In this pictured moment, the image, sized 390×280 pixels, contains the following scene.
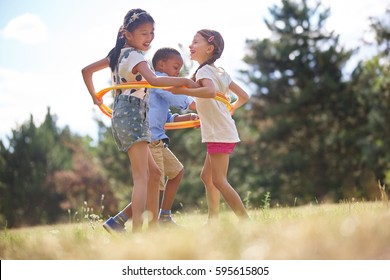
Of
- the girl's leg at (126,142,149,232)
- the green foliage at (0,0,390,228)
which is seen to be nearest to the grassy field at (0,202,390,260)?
the girl's leg at (126,142,149,232)

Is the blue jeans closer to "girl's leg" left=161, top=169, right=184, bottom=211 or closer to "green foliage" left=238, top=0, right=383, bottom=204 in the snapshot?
"girl's leg" left=161, top=169, right=184, bottom=211

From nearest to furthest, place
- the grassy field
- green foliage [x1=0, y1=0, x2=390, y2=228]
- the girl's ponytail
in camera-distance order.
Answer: the grassy field, the girl's ponytail, green foliage [x1=0, y1=0, x2=390, y2=228]

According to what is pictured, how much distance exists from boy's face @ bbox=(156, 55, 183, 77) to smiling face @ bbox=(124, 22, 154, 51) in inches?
33.2

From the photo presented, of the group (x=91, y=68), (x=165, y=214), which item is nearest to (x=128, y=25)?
(x=91, y=68)

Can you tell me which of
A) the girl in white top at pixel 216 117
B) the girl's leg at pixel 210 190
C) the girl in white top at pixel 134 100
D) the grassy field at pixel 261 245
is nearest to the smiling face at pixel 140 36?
the girl in white top at pixel 134 100

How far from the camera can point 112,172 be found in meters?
25.3

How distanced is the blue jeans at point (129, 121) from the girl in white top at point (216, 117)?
60 cm

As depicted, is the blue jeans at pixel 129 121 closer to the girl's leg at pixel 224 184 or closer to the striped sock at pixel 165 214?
the girl's leg at pixel 224 184

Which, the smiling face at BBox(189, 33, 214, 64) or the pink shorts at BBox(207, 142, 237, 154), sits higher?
the smiling face at BBox(189, 33, 214, 64)

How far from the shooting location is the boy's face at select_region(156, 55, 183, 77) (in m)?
5.12

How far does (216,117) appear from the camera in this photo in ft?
15.5

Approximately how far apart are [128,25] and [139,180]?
4.19ft

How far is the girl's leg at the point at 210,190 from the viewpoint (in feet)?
16.4

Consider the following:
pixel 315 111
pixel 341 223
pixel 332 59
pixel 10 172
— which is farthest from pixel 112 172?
pixel 341 223
